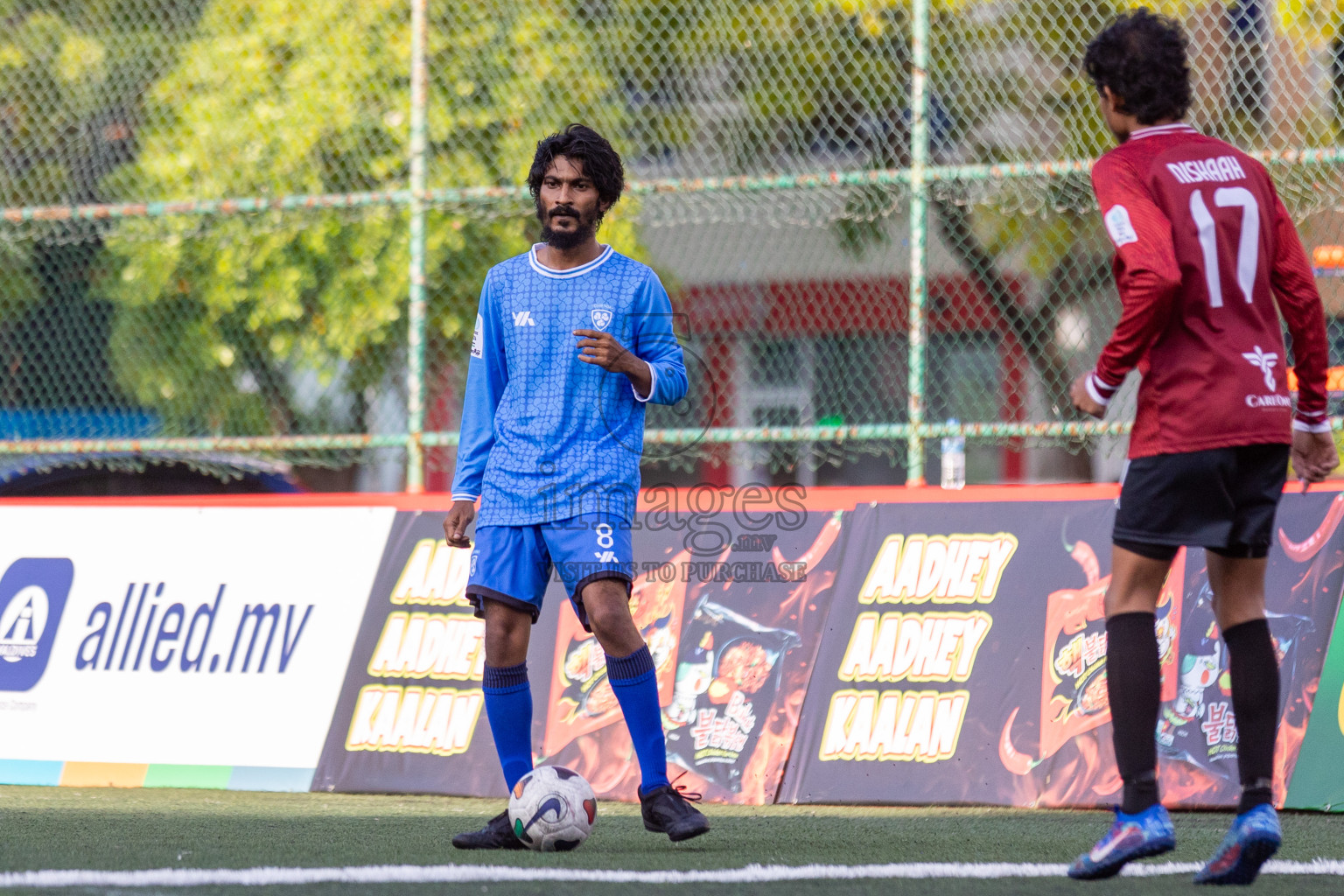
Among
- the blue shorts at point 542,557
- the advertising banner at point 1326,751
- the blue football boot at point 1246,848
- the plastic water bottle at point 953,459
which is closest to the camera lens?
the blue football boot at point 1246,848

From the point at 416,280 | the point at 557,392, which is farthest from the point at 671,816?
the point at 416,280

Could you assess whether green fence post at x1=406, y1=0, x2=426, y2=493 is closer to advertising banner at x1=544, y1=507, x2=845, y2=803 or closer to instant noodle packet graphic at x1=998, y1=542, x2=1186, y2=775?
advertising banner at x1=544, y1=507, x2=845, y2=803

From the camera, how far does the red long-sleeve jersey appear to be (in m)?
3.48

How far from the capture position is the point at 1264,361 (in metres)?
3.55

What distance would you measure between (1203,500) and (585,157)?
6.50 ft

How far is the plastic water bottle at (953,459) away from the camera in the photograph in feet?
21.4

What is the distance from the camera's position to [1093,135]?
8.45 meters

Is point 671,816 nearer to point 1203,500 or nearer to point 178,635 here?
point 1203,500

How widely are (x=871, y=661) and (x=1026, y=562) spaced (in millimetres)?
675

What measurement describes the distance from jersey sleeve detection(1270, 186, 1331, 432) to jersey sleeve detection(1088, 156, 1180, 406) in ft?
1.18

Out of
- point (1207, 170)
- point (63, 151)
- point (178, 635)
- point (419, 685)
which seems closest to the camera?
point (1207, 170)

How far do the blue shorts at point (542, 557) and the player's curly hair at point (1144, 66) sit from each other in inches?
68.6

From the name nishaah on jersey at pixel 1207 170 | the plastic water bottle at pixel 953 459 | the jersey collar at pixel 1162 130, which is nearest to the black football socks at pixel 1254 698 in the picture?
the name nishaah on jersey at pixel 1207 170

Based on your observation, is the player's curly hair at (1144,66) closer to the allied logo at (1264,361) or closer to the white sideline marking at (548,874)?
the allied logo at (1264,361)
